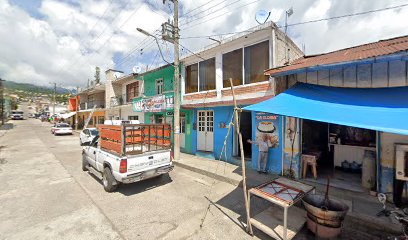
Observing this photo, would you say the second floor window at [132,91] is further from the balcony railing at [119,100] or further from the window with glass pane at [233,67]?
the window with glass pane at [233,67]

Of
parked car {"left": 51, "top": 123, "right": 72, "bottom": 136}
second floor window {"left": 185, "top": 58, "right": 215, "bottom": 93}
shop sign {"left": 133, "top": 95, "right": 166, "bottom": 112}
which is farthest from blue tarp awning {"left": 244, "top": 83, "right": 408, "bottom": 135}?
parked car {"left": 51, "top": 123, "right": 72, "bottom": 136}

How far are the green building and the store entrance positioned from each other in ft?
21.7

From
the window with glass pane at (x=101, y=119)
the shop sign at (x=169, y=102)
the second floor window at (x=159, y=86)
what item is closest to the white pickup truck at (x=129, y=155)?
the shop sign at (x=169, y=102)

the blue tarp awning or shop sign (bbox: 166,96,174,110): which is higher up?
shop sign (bbox: 166,96,174,110)

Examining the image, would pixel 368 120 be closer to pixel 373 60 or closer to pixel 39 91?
pixel 373 60

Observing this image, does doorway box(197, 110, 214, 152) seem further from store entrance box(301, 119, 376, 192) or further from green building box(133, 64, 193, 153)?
store entrance box(301, 119, 376, 192)

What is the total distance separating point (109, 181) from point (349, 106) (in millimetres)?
7121

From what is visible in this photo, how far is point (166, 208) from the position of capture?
5188 mm

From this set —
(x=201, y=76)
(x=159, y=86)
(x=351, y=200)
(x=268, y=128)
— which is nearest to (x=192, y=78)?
(x=201, y=76)

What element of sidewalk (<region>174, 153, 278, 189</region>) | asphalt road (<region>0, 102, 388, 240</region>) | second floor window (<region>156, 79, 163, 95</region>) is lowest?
asphalt road (<region>0, 102, 388, 240</region>)

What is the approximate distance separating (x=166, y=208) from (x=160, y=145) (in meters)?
2.48

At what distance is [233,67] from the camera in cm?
904

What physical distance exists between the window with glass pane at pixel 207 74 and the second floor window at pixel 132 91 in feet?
32.9

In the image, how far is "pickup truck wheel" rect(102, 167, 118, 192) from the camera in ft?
20.1
